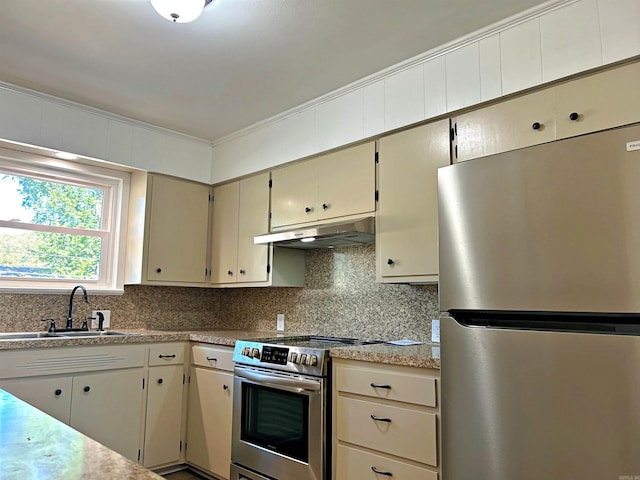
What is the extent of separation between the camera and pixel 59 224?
10.9 feet

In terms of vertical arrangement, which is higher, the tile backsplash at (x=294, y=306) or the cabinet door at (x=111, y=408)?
the tile backsplash at (x=294, y=306)

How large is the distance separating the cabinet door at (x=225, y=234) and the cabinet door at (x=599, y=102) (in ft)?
7.68

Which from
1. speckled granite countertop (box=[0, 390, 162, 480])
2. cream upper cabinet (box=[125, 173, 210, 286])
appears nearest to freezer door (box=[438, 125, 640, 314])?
speckled granite countertop (box=[0, 390, 162, 480])

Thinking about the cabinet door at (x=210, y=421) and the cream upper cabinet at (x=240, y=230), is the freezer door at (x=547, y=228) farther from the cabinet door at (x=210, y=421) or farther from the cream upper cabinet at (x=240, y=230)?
the cream upper cabinet at (x=240, y=230)

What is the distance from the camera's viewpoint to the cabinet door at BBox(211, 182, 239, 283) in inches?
142

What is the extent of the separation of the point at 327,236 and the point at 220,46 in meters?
1.17

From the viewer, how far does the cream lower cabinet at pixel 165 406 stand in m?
3.00

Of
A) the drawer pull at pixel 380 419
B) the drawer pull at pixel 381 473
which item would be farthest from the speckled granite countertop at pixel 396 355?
the drawer pull at pixel 381 473

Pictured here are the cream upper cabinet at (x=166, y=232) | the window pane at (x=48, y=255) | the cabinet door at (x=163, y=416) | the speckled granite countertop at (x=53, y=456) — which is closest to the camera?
the speckled granite countertop at (x=53, y=456)

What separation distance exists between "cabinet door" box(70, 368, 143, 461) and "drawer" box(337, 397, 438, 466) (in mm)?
1436

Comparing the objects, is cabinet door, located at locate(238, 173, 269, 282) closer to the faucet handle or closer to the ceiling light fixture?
the faucet handle

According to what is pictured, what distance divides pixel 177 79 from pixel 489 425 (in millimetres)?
2398

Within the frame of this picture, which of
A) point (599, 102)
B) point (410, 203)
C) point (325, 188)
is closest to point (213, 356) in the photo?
point (325, 188)

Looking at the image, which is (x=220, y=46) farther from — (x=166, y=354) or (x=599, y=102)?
(x=166, y=354)
